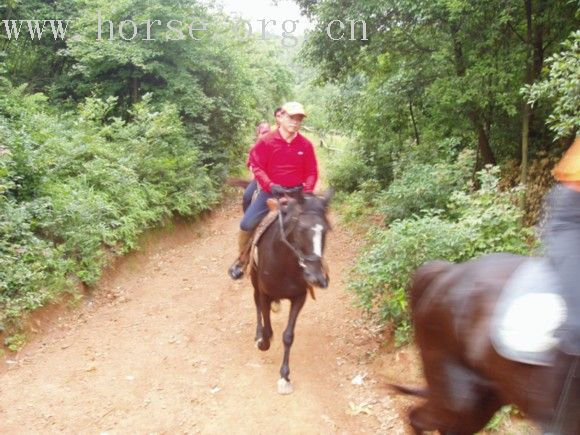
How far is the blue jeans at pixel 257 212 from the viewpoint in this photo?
580 cm

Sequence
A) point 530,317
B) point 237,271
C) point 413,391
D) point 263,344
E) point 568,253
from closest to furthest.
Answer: point 568,253 → point 530,317 → point 413,391 → point 263,344 → point 237,271

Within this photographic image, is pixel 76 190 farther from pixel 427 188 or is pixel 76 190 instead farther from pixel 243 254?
pixel 427 188

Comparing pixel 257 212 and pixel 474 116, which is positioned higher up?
pixel 474 116

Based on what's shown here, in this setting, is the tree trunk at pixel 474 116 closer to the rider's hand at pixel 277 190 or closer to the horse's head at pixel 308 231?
the rider's hand at pixel 277 190

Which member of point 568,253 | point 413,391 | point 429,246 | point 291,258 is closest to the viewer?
point 568,253

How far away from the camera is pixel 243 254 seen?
237 inches

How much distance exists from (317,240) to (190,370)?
2476mm

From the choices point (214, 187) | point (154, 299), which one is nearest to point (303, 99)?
point (214, 187)

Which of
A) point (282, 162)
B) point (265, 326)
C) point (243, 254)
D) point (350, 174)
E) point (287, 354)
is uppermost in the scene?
point (282, 162)

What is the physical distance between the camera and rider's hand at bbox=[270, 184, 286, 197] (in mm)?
5221

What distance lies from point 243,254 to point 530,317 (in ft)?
13.7

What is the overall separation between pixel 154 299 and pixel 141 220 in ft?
8.11

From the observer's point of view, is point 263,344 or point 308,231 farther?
point 263,344

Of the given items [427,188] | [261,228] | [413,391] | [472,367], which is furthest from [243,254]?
[427,188]
